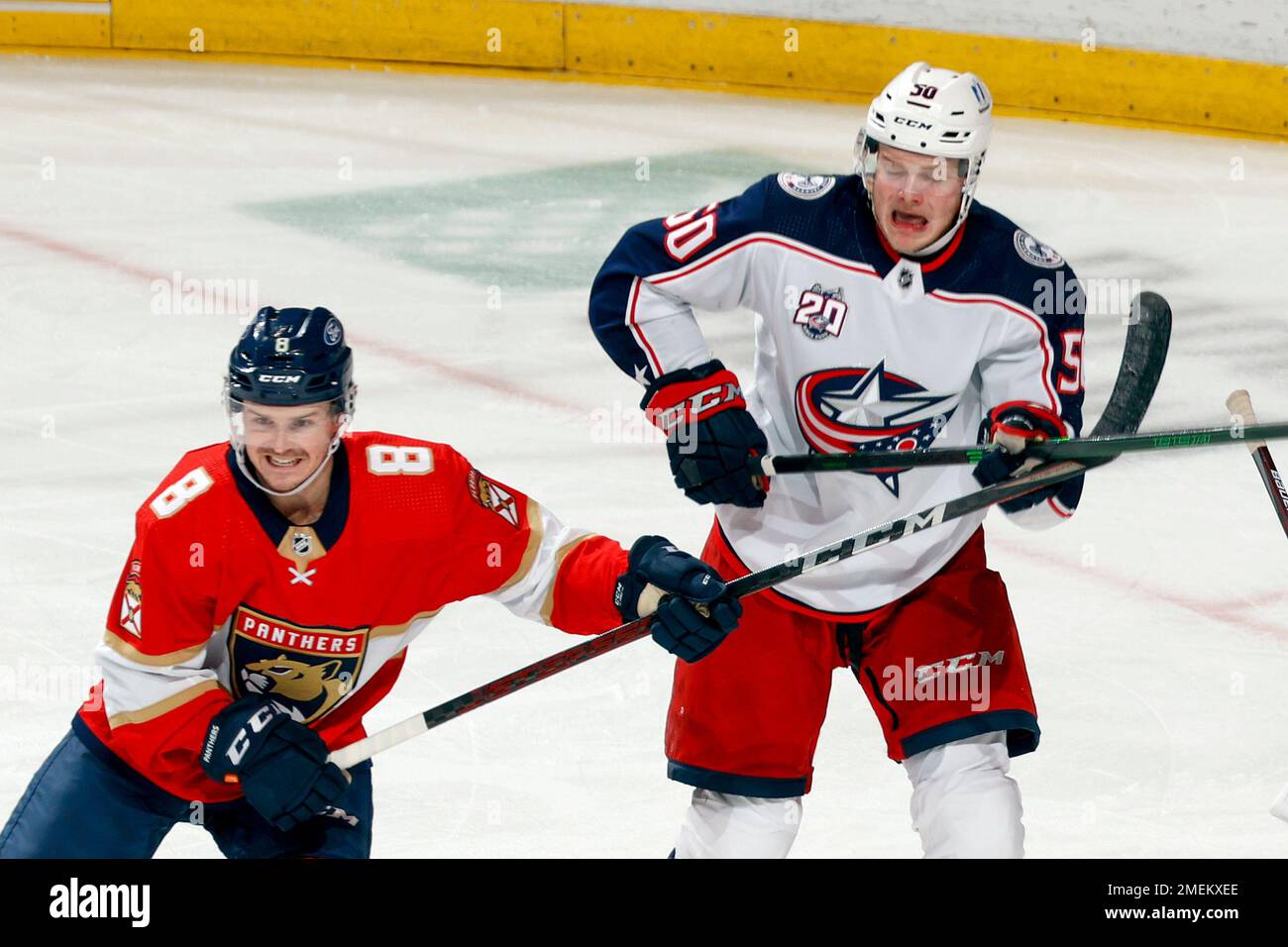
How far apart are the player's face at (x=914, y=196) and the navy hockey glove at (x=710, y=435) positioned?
1.10 feet

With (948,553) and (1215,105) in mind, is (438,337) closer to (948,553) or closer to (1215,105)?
(948,553)

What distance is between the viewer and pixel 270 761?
279cm

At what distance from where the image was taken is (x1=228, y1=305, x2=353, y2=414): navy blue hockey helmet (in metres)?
2.79

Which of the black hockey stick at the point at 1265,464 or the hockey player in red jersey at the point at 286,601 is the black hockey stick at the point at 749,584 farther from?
the black hockey stick at the point at 1265,464

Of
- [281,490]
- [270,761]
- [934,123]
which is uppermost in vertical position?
[934,123]

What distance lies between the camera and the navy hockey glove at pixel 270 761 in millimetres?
2789

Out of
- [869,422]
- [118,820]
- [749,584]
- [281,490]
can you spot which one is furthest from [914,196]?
[118,820]

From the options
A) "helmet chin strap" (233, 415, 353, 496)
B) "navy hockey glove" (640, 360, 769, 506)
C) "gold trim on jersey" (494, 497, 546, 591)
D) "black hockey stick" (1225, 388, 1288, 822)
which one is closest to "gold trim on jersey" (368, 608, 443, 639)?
"gold trim on jersey" (494, 497, 546, 591)

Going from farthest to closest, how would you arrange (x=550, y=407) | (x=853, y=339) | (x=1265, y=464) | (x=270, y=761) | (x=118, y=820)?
1. (x=550, y=407)
2. (x=1265, y=464)
3. (x=853, y=339)
4. (x=118, y=820)
5. (x=270, y=761)

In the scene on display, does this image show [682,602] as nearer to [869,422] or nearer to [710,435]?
[710,435]

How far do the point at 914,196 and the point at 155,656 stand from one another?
1253 millimetres

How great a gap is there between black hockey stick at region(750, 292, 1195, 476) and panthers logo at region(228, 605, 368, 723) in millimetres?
678

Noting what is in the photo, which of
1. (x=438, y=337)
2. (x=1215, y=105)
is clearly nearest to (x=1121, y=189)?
(x=1215, y=105)
